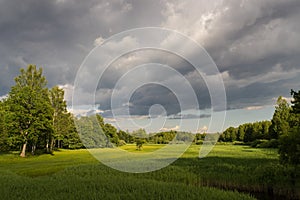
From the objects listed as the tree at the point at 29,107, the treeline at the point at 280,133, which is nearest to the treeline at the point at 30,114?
the tree at the point at 29,107

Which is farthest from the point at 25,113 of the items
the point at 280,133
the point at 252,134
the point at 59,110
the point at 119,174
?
the point at 252,134

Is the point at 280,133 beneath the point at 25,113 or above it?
beneath

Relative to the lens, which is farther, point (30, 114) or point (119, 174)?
point (30, 114)

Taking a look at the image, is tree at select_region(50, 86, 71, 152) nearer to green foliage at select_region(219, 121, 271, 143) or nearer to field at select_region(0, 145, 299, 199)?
field at select_region(0, 145, 299, 199)

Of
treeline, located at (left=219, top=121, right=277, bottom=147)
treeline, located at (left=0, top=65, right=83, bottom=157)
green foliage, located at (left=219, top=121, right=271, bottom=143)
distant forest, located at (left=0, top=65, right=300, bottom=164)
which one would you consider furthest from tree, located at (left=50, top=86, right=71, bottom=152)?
green foliage, located at (left=219, top=121, right=271, bottom=143)

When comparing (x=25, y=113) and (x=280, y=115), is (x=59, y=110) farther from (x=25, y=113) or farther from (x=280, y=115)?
(x=280, y=115)

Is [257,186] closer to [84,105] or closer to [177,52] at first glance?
[177,52]

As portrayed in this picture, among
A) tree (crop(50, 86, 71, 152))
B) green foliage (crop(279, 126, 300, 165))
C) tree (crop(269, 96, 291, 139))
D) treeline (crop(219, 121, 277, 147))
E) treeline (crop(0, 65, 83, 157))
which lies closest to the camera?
green foliage (crop(279, 126, 300, 165))

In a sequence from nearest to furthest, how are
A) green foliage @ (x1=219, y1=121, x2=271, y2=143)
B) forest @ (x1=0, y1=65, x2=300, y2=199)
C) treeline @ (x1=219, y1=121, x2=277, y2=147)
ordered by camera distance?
forest @ (x1=0, y1=65, x2=300, y2=199)
treeline @ (x1=219, y1=121, x2=277, y2=147)
green foliage @ (x1=219, y1=121, x2=271, y2=143)

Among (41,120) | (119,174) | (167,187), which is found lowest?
(119,174)

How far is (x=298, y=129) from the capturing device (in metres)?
16.4

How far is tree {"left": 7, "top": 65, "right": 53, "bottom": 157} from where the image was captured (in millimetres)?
45688

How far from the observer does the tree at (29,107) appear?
45.7m

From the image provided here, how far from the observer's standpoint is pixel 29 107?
4800cm
